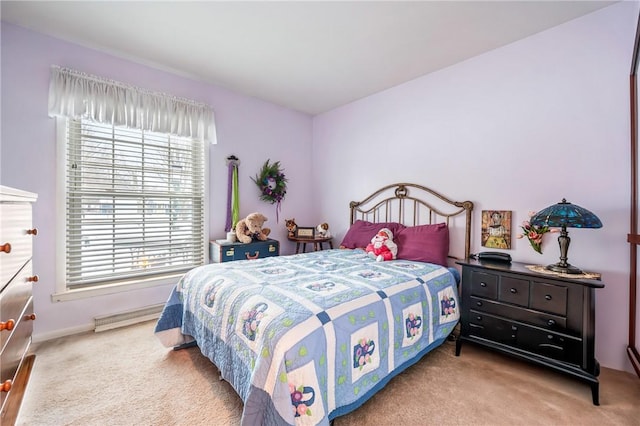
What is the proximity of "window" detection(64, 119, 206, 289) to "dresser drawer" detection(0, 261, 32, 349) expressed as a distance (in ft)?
3.71

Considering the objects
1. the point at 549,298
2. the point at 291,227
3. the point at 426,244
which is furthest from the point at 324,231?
the point at 549,298

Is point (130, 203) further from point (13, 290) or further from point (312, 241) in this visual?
point (312, 241)

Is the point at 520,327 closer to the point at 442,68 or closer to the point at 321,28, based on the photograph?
the point at 442,68

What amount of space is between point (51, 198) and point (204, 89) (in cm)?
184

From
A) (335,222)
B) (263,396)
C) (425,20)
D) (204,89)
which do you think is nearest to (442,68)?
(425,20)

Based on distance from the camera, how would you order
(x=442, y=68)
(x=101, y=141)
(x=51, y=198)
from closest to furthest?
1. (x=51, y=198)
2. (x=101, y=141)
3. (x=442, y=68)

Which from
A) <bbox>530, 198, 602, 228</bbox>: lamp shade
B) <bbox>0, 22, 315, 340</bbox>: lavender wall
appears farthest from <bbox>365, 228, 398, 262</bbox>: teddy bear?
<bbox>0, 22, 315, 340</bbox>: lavender wall

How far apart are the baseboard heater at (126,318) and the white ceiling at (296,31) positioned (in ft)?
8.26

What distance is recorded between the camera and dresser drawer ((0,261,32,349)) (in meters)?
1.04

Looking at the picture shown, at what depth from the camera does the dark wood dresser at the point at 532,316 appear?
169cm

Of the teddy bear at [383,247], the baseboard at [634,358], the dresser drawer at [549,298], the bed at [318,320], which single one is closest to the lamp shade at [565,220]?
the dresser drawer at [549,298]

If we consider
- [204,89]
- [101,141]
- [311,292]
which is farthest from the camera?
[204,89]

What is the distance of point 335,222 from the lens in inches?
158

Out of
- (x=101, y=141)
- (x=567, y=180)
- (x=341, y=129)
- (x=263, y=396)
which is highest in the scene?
(x=341, y=129)
